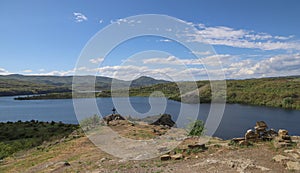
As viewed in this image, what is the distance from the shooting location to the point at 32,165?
17328mm

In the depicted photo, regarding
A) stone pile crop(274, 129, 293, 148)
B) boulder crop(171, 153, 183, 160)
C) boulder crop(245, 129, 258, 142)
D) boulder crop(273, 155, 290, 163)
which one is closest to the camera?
boulder crop(273, 155, 290, 163)

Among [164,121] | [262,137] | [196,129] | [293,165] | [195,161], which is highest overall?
[262,137]

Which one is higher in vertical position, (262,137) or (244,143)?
(262,137)

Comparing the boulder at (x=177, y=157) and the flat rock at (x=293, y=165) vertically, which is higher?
the flat rock at (x=293, y=165)

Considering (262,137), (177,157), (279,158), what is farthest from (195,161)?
(262,137)

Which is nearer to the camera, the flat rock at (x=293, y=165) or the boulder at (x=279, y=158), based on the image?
the flat rock at (x=293, y=165)

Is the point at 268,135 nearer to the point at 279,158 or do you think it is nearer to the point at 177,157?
the point at 279,158

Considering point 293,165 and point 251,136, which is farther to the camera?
point 251,136

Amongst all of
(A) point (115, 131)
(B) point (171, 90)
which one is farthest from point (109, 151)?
(B) point (171, 90)

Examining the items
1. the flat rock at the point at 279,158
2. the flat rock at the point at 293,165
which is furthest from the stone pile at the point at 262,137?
the flat rock at the point at 293,165

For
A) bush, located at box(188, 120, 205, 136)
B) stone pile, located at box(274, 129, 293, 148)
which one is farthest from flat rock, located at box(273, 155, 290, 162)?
bush, located at box(188, 120, 205, 136)

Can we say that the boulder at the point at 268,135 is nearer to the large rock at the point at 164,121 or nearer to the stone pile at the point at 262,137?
the stone pile at the point at 262,137

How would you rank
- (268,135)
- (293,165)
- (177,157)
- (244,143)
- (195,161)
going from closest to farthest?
(293,165) → (195,161) → (177,157) → (244,143) → (268,135)

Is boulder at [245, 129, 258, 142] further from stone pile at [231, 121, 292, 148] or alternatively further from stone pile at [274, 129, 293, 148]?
stone pile at [274, 129, 293, 148]
